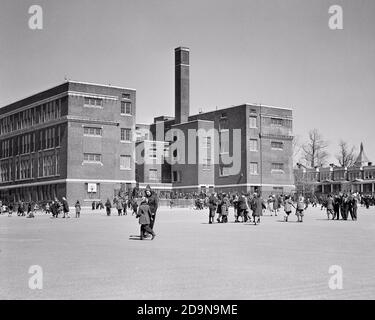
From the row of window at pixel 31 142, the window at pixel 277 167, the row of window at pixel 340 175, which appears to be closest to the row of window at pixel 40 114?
the row of window at pixel 31 142

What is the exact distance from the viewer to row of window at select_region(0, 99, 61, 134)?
66500 millimetres

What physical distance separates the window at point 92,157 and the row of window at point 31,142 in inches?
150

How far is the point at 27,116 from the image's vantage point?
73.5 metres

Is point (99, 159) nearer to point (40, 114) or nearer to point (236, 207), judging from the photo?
point (40, 114)

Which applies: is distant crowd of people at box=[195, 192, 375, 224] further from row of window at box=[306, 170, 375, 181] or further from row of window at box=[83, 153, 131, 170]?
row of window at box=[306, 170, 375, 181]

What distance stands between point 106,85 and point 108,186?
458 inches

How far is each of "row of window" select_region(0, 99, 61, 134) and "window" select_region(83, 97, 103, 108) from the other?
3424 millimetres

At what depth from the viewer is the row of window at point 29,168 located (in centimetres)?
6675

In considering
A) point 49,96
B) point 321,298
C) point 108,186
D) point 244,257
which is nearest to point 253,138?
point 108,186

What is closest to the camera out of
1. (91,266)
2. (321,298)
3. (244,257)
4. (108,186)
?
(321,298)

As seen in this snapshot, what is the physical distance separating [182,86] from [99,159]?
998 inches
